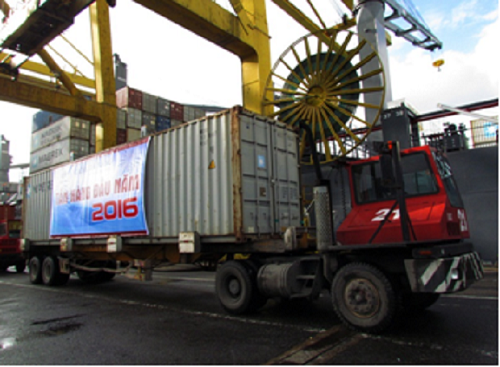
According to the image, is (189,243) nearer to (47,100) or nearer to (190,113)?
(47,100)

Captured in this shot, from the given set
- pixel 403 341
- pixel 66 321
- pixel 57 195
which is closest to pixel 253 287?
pixel 403 341

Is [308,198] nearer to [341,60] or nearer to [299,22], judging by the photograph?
[341,60]

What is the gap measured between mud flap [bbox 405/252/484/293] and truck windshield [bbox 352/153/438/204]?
1195 millimetres

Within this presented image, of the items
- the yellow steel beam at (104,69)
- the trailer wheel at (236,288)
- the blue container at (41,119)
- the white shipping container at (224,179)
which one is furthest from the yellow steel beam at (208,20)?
the blue container at (41,119)

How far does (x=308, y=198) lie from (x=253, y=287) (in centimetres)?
390

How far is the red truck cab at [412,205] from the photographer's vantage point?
5.12m

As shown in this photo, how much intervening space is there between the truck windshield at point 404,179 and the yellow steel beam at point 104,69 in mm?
12979

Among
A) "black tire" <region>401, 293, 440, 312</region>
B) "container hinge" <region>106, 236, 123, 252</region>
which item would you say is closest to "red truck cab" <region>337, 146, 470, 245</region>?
"black tire" <region>401, 293, 440, 312</region>

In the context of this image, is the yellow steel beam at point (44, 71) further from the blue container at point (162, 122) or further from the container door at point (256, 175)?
the container door at point (256, 175)

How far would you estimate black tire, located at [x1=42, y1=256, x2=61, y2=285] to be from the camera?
1126 centimetres

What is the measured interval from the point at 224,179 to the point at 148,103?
59.9 ft

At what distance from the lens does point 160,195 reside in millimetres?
7918

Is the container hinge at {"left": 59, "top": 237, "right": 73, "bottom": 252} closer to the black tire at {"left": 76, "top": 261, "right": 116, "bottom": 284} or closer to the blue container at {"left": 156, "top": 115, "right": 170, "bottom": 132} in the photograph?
the black tire at {"left": 76, "top": 261, "right": 116, "bottom": 284}

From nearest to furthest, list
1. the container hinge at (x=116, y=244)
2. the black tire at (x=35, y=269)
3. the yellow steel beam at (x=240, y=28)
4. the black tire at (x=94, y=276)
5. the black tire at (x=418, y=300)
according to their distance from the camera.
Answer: the black tire at (x=418, y=300) < the container hinge at (x=116, y=244) < the black tire at (x=94, y=276) < the black tire at (x=35, y=269) < the yellow steel beam at (x=240, y=28)
